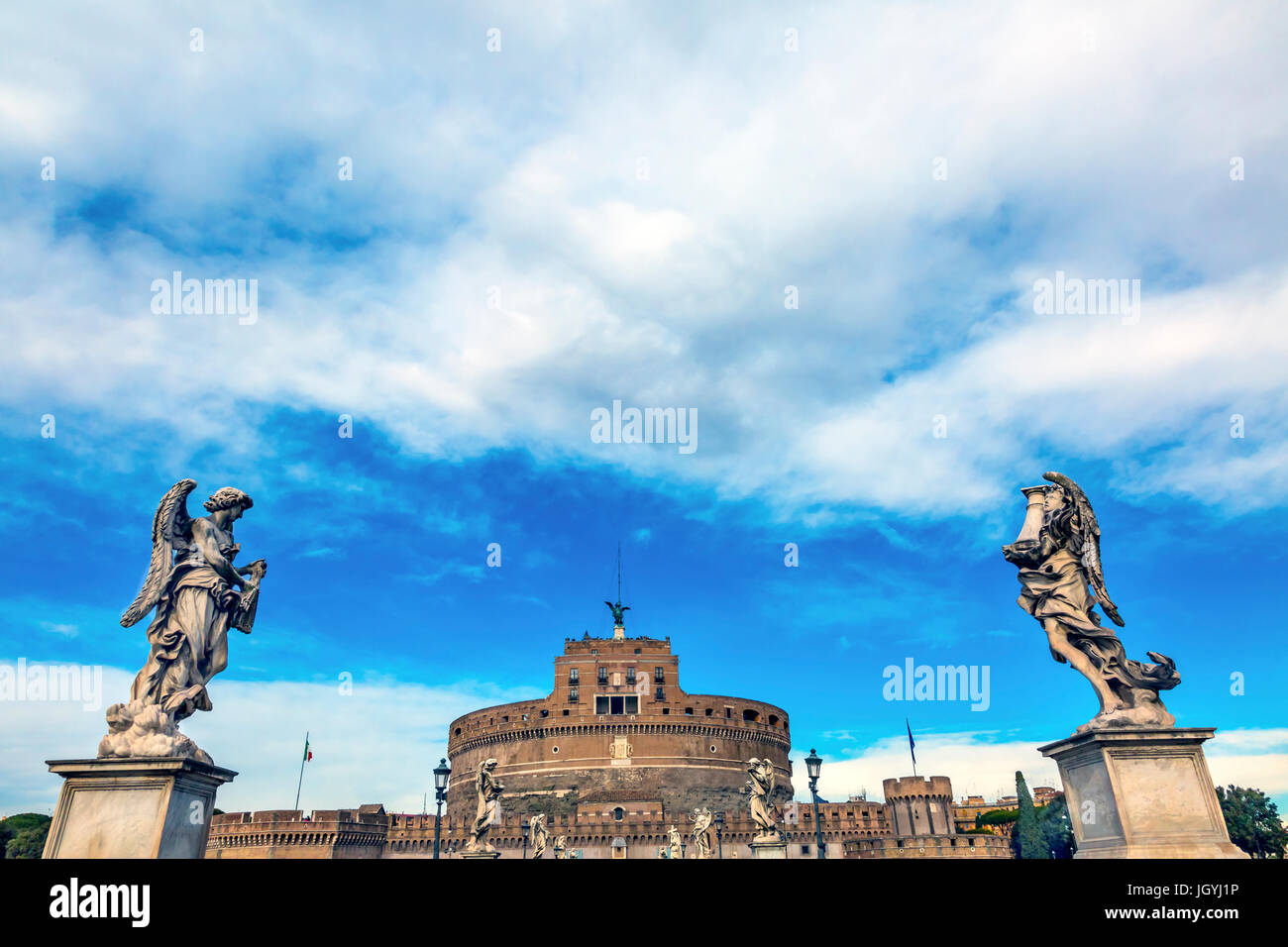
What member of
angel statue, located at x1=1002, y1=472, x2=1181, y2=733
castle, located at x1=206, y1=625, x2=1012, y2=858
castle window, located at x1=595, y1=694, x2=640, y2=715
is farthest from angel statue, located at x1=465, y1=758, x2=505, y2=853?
castle window, located at x1=595, y1=694, x2=640, y2=715

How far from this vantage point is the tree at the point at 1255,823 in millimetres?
64312

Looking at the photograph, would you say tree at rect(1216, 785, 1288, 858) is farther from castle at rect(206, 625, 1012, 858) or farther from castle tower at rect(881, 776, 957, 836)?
castle tower at rect(881, 776, 957, 836)

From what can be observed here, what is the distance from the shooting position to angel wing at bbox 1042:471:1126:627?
8250 mm

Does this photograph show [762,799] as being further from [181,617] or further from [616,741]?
[616,741]

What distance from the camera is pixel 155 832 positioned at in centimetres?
701

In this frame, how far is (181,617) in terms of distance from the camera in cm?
800

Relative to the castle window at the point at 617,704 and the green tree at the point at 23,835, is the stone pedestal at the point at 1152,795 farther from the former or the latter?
the green tree at the point at 23,835

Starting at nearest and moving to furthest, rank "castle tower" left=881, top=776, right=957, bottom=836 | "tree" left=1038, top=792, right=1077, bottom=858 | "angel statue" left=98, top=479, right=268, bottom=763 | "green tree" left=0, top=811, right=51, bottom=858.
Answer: "angel statue" left=98, top=479, right=268, bottom=763, "green tree" left=0, top=811, right=51, bottom=858, "tree" left=1038, top=792, right=1077, bottom=858, "castle tower" left=881, top=776, right=957, bottom=836

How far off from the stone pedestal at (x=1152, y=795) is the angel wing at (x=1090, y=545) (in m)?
1.42

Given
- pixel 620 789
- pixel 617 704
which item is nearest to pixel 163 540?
pixel 620 789

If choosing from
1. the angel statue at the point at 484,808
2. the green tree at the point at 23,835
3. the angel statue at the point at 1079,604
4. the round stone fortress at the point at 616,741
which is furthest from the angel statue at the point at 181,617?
the green tree at the point at 23,835

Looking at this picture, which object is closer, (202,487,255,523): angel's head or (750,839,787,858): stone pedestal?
(202,487,255,523): angel's head
